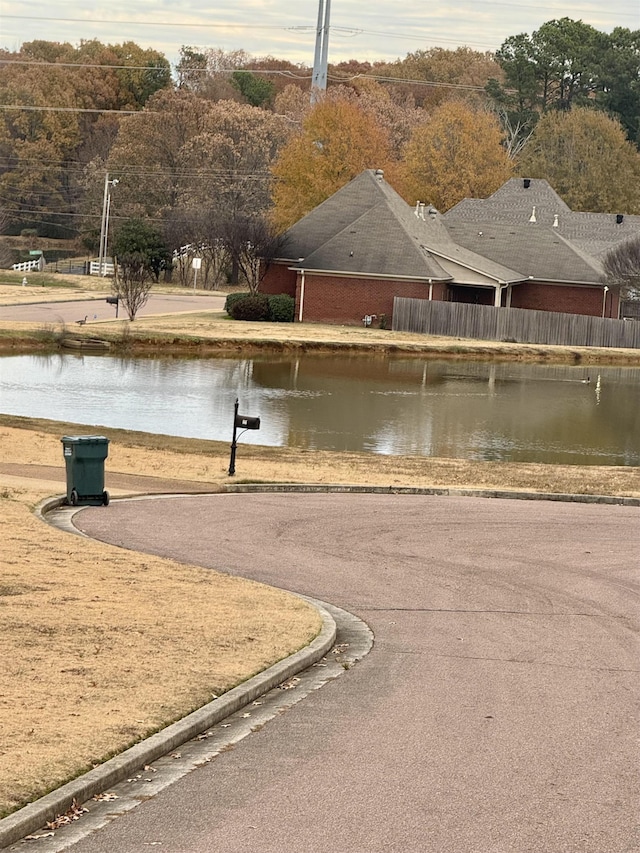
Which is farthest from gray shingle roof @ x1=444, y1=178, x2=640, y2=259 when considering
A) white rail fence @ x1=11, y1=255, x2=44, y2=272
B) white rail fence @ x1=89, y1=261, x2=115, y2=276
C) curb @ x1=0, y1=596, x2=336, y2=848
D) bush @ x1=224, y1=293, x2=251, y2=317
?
curb @ x1=0, y1=596, x2=336, y2=848

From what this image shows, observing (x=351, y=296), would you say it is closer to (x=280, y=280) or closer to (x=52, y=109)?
(x=280, y=280)

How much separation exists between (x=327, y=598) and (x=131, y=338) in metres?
43.5

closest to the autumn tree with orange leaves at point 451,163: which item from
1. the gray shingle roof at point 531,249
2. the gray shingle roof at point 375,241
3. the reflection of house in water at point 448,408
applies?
the gray shingle roof at point 531,249

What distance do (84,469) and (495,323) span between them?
158 ft

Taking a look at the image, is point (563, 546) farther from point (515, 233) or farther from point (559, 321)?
point (515, 233)

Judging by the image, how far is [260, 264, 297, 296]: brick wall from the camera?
71.6 m

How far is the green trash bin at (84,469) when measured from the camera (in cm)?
2108

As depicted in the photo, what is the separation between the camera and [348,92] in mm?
136250

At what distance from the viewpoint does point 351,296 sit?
68.8 m

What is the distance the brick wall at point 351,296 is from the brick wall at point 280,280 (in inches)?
88.2

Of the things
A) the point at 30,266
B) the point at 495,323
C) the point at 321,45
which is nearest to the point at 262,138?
the point at 321,45

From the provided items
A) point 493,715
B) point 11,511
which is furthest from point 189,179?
point 493,715

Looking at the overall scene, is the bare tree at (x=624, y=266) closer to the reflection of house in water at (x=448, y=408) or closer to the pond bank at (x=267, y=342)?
the pond bank at (x=267, y=342)

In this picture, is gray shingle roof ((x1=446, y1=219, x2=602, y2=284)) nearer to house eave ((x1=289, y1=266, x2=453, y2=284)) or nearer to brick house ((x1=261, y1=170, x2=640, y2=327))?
brick house ((x1=261, y1=170, x2=640, y2=327))
